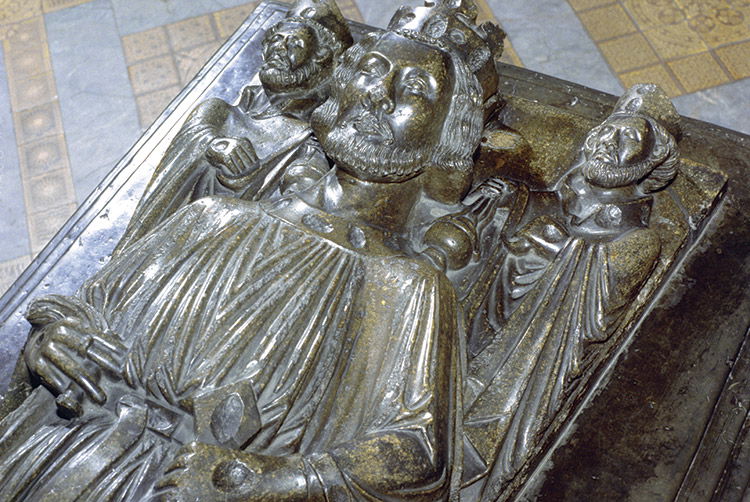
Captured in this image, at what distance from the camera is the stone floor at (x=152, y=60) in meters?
5.09

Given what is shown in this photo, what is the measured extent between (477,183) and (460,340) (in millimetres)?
884

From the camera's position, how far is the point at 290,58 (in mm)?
3510

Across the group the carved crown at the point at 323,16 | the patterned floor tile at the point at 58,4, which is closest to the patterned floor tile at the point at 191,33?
the patterned floor tile at the point at 58,4

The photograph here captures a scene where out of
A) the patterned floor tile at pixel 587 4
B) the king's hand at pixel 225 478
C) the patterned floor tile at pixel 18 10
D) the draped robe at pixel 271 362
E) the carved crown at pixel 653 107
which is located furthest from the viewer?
the patterned floor tile at pixel 18 10

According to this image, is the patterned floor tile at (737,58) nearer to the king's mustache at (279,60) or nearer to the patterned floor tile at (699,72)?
the patterned floor tile at (699,72)

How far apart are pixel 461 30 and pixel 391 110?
0.76m

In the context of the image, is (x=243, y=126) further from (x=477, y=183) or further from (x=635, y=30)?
(x=635, y=30)

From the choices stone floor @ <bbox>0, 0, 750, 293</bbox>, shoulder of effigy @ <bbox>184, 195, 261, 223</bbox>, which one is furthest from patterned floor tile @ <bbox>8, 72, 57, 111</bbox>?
shoulder of effigy @ <bbox>184, 195, 261, 223</bbox>

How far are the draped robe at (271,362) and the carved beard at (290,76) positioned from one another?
94 cm

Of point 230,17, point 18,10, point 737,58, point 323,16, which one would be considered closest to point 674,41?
point 737,58

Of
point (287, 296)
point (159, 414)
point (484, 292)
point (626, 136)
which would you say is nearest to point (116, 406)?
point (159, 414)

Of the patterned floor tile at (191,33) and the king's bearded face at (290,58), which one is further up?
the king's bearded face at (290,58)

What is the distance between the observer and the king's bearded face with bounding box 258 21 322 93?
11.5 feet

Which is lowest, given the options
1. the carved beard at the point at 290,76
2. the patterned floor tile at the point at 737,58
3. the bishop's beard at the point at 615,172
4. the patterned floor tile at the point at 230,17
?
the patterned floor tile at the point at 737,58
